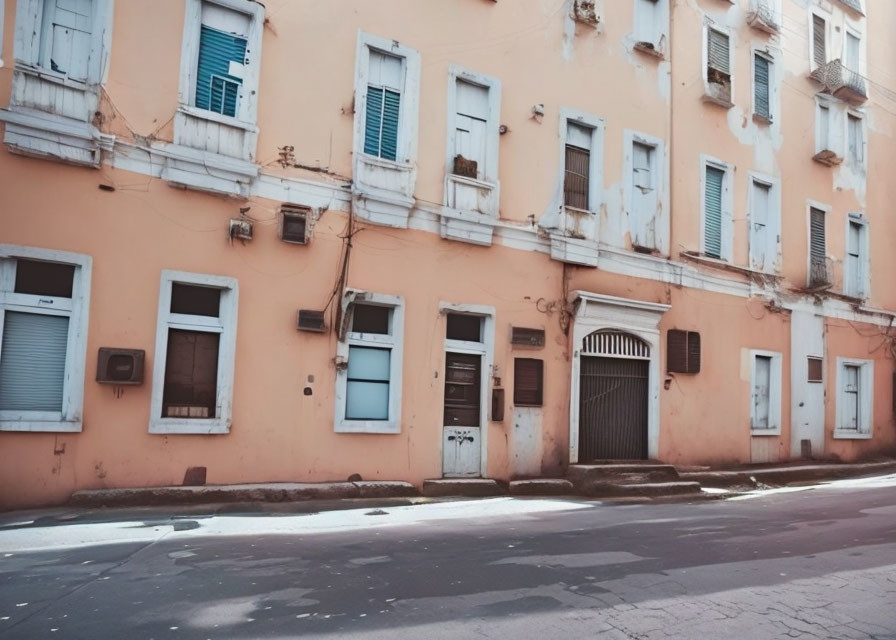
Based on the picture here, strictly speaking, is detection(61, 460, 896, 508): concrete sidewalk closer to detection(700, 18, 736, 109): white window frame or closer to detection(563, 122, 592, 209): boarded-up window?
detection(563, 122, 592, 209): boarded-up window

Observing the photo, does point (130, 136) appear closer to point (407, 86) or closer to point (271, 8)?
point (271, 8)

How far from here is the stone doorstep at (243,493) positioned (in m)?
9.12

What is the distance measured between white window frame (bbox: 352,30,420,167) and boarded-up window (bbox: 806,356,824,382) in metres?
11.9

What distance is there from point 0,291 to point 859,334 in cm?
1966

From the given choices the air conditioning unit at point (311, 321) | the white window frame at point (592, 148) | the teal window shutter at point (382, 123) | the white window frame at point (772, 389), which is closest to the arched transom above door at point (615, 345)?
the white window frame at point (592, 148)

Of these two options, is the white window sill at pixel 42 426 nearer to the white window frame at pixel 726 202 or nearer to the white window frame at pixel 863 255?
the white window frame at pixel 726 202

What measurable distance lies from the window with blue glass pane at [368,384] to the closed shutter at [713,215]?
8.41 m

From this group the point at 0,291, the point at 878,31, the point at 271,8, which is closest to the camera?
the point at 0,291

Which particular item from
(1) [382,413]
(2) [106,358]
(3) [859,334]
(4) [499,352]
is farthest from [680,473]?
(2) [106,358]

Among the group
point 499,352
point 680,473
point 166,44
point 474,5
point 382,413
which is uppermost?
point 474,5

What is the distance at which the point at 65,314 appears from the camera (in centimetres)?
941

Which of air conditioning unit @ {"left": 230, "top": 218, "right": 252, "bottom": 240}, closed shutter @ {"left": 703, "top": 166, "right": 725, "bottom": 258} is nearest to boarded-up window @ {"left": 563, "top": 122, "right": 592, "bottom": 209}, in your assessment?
closed shutter @ {"left": 703, "top": 166, "right": 725, "bottom": 258}

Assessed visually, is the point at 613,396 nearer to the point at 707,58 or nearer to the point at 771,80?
the point at 707,58

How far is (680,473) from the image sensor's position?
14.4 m
